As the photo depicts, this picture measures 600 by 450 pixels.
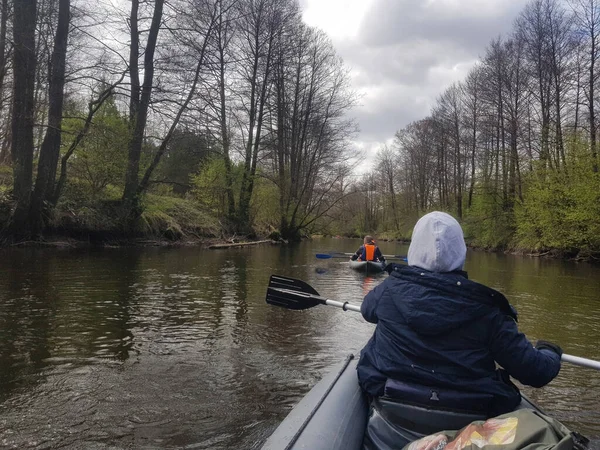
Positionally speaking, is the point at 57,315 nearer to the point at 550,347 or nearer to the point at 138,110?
the point at 550,347

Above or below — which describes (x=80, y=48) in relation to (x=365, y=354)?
above

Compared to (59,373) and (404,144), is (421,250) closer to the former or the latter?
(59,373)

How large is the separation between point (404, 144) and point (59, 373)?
42139 millimetres

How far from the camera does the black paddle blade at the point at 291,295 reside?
483 cm

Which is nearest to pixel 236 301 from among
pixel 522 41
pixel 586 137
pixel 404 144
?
pixel 586 137

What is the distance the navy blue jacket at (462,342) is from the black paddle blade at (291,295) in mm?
2731

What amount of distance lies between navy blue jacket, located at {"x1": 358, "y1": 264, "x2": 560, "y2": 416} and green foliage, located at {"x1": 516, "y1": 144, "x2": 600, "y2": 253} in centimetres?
1702

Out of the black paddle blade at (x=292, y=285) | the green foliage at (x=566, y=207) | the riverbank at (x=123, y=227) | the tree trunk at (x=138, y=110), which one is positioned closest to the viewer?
the black paddle blade at (x=292, y=285)

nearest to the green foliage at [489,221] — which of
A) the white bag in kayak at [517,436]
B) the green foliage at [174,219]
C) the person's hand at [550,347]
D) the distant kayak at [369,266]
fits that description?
the distant kayak at [369,266]

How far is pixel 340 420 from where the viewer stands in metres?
2.16

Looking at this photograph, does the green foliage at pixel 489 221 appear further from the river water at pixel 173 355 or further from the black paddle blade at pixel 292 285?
the black paddle blade at pixel 292 285

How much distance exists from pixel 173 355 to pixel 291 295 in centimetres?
134

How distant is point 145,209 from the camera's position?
A: 1762 centimetres

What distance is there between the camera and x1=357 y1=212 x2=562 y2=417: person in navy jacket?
1879 mm
